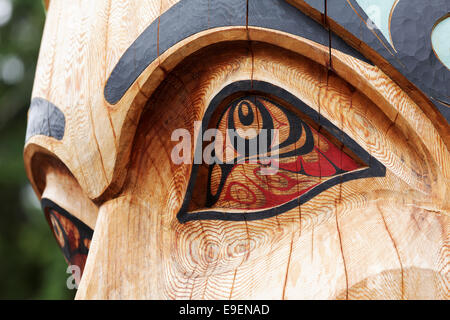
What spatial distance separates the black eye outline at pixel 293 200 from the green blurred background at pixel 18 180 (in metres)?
3.44

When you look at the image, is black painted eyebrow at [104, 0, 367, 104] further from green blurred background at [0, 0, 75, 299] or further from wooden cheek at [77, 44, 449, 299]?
green blurred background at [0, 0, 75, 299]

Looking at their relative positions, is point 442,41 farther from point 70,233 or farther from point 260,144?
point 70,233

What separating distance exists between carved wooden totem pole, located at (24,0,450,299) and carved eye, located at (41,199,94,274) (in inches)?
10.3

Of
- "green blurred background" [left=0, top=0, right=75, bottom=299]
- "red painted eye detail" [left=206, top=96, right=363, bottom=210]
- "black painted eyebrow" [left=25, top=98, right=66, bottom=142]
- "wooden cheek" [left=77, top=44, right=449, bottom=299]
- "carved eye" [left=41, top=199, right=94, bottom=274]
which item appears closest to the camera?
"wooden cheek" [left=77, top=44, right=449, bottom=299]

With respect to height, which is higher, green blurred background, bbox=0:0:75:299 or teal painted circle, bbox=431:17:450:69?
green blurred background, bbox=0:0:75:299

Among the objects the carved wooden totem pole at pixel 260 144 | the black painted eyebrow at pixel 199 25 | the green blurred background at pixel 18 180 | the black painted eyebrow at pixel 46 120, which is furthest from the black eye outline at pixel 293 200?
the green blurred background at pixel 18 180

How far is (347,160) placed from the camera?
1070mm

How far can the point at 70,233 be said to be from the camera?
5.02 ft

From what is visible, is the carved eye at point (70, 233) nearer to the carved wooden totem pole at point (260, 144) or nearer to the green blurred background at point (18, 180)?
the carved wooden totem pole at point (260, 144)

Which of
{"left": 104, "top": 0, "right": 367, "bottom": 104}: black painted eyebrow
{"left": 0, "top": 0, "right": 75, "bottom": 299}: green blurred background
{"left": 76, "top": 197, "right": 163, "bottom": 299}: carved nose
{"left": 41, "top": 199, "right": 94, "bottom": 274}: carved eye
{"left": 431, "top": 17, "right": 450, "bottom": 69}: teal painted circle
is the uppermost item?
{"left": 0, "top": 0, "right": 75, "bottom": 299}: green blurred background

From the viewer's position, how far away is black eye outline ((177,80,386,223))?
104cm

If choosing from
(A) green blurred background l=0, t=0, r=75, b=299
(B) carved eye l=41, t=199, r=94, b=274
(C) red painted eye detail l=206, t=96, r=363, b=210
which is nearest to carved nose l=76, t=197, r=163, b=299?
(C) red painted eye detail l=206, t=96, r=363, b=210
